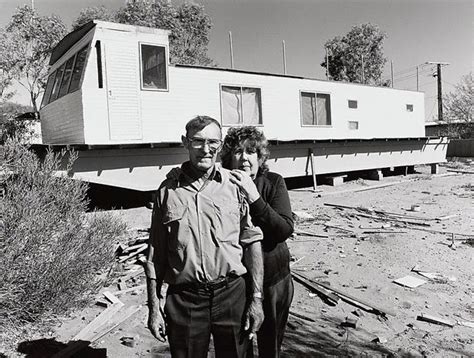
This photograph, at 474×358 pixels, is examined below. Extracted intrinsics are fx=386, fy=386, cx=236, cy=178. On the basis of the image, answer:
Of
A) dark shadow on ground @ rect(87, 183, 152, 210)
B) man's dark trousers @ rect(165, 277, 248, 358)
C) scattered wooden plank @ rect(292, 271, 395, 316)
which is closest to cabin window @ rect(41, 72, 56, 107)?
dark shadow on ground @ rect(87, 183, 152, 210)

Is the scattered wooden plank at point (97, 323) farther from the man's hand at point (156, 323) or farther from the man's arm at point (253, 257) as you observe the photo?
the man's arm at point (253, 257)

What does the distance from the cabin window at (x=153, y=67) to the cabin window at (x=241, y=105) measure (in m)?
2.18

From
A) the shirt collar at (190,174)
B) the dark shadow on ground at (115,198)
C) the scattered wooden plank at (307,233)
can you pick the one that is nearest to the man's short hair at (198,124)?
the shirt collar at (190,174)

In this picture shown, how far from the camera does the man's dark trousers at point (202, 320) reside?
221 centimetres

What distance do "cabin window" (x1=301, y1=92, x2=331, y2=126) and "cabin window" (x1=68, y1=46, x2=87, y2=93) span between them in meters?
7.65

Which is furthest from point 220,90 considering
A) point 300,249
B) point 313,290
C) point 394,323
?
point 394,323

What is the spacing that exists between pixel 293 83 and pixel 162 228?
41.0ft

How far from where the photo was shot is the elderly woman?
2.49 meters

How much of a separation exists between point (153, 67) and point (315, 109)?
6669 millimetres

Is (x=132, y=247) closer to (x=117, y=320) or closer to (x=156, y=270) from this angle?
(x=117, y=320)

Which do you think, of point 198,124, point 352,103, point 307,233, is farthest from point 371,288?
point 352,103

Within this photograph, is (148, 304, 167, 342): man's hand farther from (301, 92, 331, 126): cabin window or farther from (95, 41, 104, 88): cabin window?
(301, 92, 331, 126): cabin window

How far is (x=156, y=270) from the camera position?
233 cm

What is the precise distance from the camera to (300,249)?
7559 millimetres
